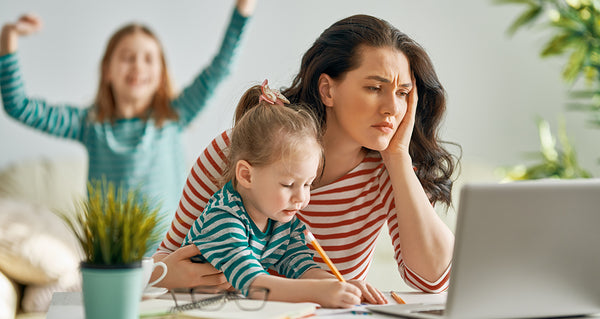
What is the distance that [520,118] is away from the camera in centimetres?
375

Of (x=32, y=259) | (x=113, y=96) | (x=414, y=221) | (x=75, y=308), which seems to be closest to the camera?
(x=75, y=308)

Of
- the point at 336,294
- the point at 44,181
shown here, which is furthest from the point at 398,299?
the point at 44,181

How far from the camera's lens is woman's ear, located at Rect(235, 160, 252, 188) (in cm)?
116

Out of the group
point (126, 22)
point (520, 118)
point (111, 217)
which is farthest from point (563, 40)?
point (111, 217)

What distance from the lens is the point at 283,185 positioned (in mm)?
1142

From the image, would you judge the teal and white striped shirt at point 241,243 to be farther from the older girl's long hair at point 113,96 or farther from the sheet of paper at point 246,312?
the older girl's long hair at point 113,96

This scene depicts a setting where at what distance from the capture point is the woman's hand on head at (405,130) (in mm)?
1441

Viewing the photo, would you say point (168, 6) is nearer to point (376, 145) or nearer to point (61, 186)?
point (61, 186)

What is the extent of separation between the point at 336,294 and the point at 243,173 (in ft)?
0.90

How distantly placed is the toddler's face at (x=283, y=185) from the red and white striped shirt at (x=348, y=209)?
0.31 metres

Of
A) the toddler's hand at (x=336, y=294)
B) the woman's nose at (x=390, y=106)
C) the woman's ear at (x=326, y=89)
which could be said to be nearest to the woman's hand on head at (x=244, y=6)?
the woman's ear at (x=326, y=89)

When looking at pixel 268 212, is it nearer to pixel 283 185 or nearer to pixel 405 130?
pixel 283 185

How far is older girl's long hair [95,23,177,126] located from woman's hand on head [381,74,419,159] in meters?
1.55

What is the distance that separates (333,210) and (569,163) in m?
1.97
